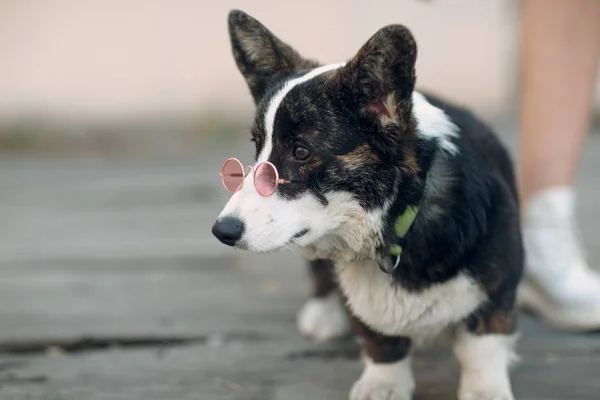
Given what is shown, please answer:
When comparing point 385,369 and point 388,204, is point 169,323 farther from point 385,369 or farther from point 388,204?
point 388,204

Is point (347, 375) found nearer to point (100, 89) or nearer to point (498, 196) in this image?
point (498, 196)

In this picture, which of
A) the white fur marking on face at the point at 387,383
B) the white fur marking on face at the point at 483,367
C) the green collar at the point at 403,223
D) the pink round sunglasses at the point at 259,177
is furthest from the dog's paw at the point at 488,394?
the pink round sunglasses at the point at 259,177

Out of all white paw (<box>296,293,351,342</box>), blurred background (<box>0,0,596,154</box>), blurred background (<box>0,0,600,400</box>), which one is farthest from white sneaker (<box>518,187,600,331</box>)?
blurred background (<box>0,0,596,154</box>)

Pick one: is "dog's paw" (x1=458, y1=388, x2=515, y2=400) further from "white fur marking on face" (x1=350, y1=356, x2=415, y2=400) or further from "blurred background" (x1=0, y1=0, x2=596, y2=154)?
"blurred background" (x1=0, y1=0, x2=596, y2=154)

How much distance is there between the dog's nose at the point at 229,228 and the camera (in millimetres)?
1650

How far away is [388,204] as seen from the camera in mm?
1778

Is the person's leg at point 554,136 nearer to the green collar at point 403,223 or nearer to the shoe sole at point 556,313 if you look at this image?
→ the shoe sole at point 556,313

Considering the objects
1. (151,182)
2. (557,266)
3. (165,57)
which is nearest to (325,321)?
(557,266)

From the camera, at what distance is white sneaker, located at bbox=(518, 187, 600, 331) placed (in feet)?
7.93

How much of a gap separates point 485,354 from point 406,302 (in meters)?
0.30

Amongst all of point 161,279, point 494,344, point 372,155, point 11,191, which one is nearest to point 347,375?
point 494,344

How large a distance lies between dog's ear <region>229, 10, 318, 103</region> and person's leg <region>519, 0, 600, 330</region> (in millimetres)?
959

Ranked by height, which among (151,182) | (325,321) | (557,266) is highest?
(557,266)

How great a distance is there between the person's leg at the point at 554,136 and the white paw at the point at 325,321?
629 mm
